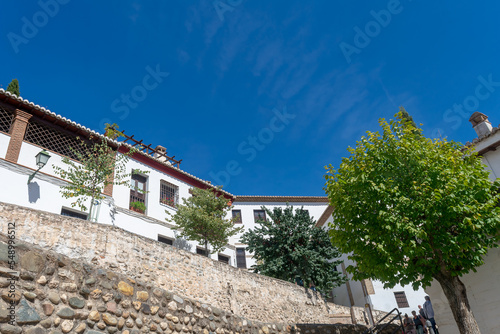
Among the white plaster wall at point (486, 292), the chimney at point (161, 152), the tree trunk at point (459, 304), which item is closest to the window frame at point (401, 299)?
the white plaster wall at point (486, 292)

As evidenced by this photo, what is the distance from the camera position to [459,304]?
9.03m

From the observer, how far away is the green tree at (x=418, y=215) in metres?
9.20

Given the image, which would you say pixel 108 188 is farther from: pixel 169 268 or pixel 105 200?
pixel 169 268

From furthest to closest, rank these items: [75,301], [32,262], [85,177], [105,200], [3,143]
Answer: [105,200], [85,177], [3,143], [75,301], [32,262]

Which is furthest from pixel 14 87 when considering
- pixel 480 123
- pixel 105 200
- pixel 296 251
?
pixel 480 123

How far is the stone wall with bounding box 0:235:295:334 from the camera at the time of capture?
3.21m

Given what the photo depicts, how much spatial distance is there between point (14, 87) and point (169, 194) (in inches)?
506

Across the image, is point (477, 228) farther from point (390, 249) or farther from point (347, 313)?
point (347, 313)

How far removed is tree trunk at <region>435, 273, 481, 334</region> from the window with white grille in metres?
16.1

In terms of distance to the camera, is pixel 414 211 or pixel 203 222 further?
pixel 203 222

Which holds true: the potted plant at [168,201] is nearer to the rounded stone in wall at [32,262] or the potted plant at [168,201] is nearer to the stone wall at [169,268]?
the stone wall at [169,268]

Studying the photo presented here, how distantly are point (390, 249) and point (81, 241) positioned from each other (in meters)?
9.40

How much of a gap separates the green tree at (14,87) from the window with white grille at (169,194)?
38.2 ft

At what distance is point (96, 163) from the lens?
1578 centimetres
